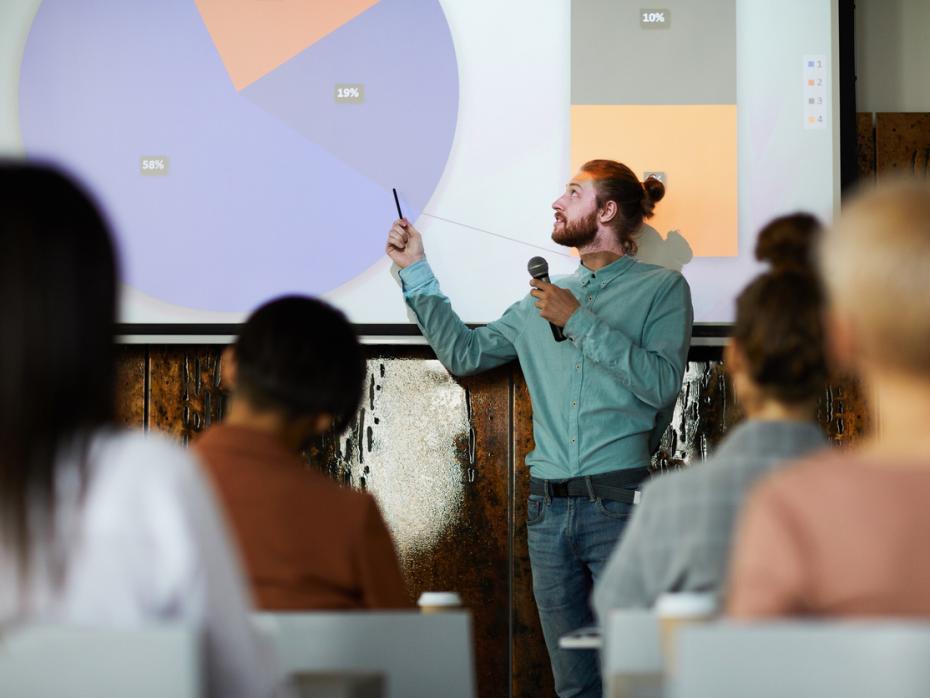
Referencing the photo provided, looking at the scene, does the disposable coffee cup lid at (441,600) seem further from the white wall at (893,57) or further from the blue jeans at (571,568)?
the white wall at (893,57)

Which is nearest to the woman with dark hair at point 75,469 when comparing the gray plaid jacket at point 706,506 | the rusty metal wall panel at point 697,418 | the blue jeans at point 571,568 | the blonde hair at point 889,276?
the blonde hair at point 889,276

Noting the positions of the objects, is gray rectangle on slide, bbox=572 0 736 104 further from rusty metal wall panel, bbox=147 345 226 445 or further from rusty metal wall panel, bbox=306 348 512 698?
rusty metal wall panel, bbox=147 345 226 445

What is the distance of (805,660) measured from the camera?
0.97 meters

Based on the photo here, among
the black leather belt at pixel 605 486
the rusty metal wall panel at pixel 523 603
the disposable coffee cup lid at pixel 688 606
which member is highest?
the disposable coffee cup lid at pixel 688 606

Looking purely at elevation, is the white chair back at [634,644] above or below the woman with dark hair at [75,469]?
below

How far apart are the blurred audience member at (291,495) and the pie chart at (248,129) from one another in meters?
1.74

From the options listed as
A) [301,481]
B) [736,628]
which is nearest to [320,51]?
[301,481]

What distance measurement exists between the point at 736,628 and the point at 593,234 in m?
2.54

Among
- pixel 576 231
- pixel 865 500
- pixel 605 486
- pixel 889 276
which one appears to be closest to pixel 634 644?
pixel 865 500

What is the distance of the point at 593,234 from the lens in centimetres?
344

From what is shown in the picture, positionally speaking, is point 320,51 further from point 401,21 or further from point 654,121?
point 654,121

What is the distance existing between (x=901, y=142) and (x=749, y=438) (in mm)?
2453

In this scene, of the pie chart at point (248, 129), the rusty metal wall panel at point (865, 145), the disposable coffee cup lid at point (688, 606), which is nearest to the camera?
the disposable coffee cup lid at point (688, 606)

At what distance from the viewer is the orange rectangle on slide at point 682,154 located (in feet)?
11.6
